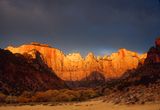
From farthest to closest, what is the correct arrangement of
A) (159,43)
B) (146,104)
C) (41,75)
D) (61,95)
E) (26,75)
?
(159,43) → (41,75) → (26,75) → (61,95) → (146,104)

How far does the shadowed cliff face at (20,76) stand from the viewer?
100m

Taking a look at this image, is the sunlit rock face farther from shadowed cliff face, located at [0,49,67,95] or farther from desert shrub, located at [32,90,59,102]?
desert shrub, located at [32,90,59,102]

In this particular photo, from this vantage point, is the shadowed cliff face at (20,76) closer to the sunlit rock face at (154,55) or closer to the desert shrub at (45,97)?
the desert shrub at (45,97)

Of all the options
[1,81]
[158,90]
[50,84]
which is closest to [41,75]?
[50,84]

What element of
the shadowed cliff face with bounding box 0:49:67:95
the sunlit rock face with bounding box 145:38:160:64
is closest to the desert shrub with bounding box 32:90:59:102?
the shadowed cliff face with bounding box 0:49:67:95

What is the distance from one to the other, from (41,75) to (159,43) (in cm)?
5396

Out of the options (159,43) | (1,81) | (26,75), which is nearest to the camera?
(1,81)

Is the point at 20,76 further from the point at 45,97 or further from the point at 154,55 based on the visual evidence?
the point at 154,55

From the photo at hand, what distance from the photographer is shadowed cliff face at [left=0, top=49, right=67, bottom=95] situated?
100 m

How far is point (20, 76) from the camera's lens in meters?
111

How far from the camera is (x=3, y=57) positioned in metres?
117

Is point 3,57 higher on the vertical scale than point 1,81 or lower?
higher

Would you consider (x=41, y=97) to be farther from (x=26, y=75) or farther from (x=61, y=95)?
(x=26, y=75)

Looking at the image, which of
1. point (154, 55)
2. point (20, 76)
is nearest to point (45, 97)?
point (20, 76)
